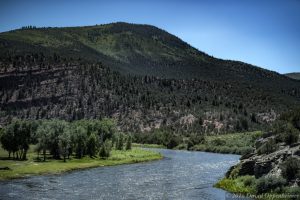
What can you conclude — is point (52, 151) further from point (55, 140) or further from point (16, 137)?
point (16, 137)

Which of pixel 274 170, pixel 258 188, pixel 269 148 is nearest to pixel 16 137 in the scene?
pixel 269 148

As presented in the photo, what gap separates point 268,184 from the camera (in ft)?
206

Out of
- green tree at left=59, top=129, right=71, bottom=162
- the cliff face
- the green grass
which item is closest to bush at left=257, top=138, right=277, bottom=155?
the cliff face

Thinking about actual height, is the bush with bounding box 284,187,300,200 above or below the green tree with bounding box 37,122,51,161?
below

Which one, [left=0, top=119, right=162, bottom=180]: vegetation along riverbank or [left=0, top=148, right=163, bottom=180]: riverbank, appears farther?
[left=0, top=119, right=162, bottom=180]: vegetation along riverbank

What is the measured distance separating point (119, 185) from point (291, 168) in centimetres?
3341

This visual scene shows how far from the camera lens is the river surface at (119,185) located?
227 feet

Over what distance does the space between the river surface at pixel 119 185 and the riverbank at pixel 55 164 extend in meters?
3.87

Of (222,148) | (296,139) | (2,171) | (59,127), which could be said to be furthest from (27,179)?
(222,148)

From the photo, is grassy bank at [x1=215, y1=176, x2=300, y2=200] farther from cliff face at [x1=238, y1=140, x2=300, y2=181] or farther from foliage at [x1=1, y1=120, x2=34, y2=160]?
foliage at [x1=1, y1=120, x2=34, y2=160]

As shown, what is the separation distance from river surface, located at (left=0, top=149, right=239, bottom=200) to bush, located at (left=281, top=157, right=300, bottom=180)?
10.4m

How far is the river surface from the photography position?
6919cm

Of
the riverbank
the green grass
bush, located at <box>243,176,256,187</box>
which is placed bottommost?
the riverbank

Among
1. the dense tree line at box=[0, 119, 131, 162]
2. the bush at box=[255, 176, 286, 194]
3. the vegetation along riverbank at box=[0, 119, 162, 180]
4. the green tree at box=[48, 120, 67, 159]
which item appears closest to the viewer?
the bush at box=[255, 176, 286, 194]
